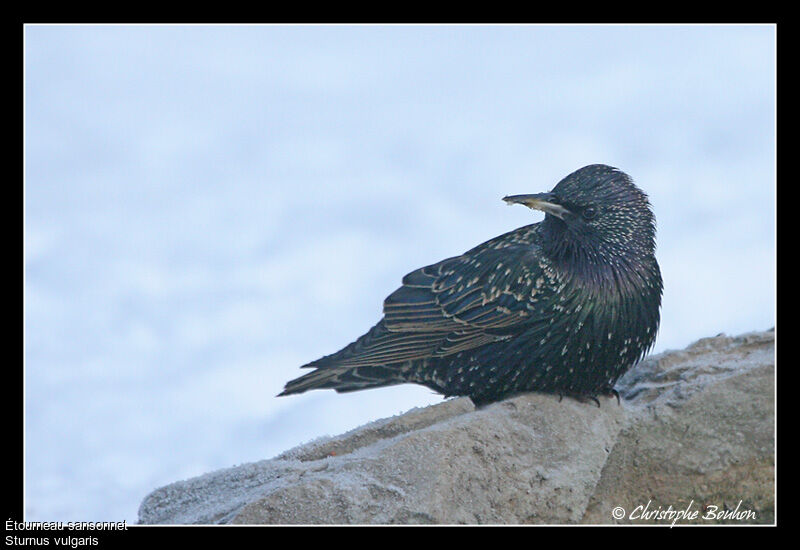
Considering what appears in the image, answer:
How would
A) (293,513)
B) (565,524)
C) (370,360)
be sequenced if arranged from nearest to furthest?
(293,513) → (565,524) → (370,360)

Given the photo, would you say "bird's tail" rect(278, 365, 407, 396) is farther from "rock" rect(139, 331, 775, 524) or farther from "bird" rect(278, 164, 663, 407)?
"rock" rect(139, 331, 775, 524)

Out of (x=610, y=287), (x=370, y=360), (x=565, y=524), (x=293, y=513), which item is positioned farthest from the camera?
(x=370, y=360)

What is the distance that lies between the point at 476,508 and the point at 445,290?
63.2 inches

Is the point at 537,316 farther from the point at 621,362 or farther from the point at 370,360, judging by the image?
the point at 370,360

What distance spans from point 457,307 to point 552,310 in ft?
2.13

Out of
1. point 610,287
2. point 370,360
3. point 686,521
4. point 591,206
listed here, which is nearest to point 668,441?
point 686,521

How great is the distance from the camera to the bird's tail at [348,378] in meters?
7.17

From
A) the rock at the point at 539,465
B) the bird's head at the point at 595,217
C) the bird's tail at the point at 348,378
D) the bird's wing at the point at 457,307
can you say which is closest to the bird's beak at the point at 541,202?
the bird's head at the point at 595,217

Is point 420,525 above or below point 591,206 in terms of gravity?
below

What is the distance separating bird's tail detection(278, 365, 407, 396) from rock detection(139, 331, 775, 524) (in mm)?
538

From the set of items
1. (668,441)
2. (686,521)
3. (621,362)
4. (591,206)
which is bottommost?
(686,521)

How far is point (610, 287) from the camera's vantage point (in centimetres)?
658

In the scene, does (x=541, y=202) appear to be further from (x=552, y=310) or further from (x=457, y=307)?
(x=457, y=307)

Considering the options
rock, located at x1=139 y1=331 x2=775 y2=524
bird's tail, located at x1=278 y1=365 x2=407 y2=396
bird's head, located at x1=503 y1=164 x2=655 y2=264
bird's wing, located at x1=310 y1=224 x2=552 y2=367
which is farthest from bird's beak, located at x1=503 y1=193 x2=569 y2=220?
bird's tail, located at x1=278 y1=365 x2=407 y2=396
